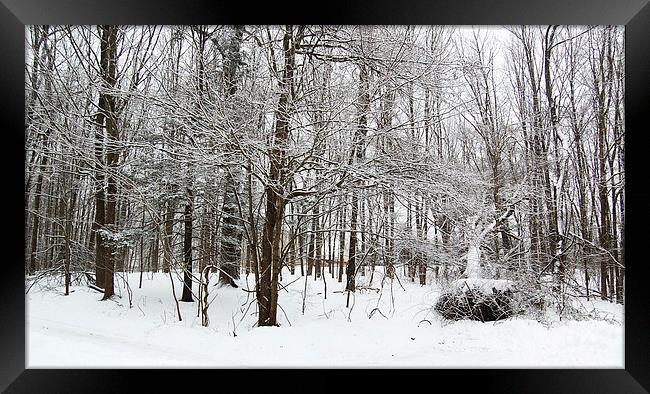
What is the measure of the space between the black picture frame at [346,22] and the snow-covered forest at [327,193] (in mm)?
830

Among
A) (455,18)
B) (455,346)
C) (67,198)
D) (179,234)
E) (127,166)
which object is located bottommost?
(455,346)

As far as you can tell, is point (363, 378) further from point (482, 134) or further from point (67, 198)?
point (67, 198)

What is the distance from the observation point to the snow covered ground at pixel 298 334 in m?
3.88

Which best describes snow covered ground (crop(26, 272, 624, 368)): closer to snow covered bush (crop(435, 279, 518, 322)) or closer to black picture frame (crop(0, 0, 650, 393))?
snow covered bush (crop(435, 279, 518, 322))

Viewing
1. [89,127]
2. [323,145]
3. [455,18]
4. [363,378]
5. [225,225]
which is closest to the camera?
[455,18]

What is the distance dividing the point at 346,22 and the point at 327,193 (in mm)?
1817

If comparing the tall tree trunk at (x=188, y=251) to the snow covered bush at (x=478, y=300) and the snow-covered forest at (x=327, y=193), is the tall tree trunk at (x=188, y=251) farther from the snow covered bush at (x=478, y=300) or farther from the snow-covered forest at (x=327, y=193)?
the snow covered bush at (x=478, y=300)

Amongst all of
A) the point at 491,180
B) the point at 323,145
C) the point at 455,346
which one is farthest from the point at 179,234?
the point at 491,180

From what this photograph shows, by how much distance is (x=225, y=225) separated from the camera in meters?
4.98

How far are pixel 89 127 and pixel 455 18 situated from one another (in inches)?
147

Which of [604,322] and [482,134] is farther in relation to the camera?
[482,134]

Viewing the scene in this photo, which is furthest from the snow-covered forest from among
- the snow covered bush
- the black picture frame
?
the black picture frame

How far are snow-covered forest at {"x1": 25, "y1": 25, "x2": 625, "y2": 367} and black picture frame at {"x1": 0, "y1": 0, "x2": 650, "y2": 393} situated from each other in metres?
0.83

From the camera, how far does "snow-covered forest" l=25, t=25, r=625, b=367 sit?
4194 mm
